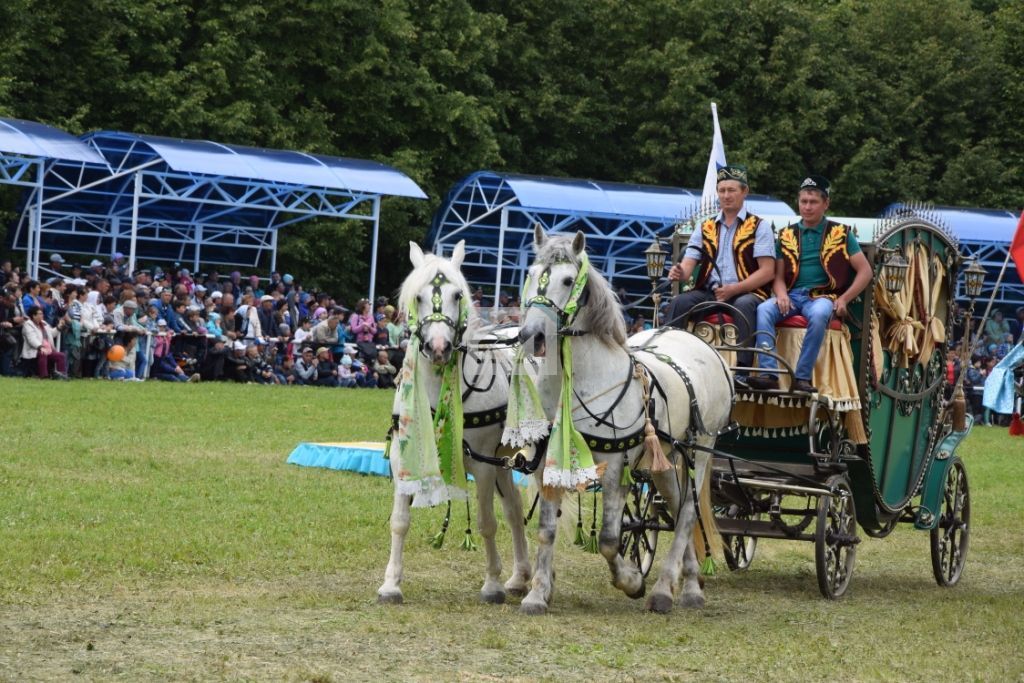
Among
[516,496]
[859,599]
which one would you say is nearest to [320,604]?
[516,496]

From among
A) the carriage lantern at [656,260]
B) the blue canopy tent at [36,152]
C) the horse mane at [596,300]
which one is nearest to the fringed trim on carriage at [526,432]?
the horse mane at [596,300]

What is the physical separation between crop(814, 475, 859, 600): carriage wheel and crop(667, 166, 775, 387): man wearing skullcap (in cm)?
95

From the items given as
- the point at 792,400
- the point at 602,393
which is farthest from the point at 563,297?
the point at 792,400

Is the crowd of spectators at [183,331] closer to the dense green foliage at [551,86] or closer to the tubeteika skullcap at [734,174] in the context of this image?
the dense green foliage at [551,86]

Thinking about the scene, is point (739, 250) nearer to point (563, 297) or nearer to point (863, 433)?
point (863, 433)

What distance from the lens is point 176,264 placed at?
32.0 meters

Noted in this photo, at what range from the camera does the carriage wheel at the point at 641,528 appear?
406 inches

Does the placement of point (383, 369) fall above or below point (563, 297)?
below

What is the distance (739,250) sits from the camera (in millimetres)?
10500

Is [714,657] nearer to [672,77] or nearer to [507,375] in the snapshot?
[507,375]

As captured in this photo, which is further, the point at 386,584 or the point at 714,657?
the point at 386,584

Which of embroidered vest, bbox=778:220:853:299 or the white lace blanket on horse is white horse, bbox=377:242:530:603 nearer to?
the white lace blanket on horse

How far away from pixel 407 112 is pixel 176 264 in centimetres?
876

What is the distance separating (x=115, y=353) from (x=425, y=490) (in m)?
16.9
